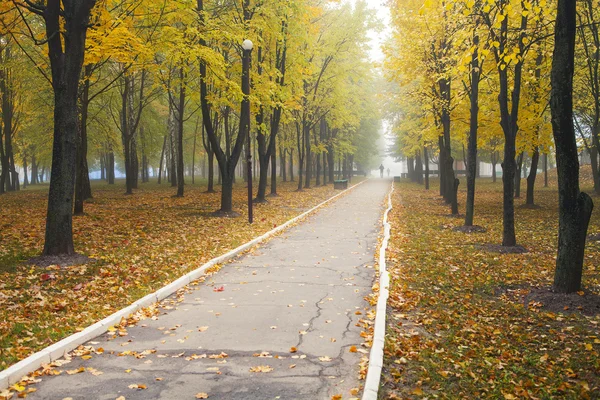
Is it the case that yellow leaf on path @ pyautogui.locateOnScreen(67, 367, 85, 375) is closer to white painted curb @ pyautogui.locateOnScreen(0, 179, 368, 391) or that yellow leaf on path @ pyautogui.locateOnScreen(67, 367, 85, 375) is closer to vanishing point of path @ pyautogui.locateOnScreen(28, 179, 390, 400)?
vanishing point of path @ pyautogui.locateOnScreen(28, 179, 390, 400)

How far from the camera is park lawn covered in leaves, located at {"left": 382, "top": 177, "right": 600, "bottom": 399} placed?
4660mm

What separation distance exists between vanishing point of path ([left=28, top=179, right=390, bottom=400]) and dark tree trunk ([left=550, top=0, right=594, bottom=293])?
3.17 meters

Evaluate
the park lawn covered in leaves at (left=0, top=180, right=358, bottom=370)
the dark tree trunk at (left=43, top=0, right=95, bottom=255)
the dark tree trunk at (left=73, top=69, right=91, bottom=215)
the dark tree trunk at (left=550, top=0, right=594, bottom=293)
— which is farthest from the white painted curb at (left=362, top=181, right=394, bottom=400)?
the dark tree trunk at (left=73, top=69, right=91, bottom=215)

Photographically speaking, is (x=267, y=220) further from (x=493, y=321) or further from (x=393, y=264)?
(x=493, y=321)

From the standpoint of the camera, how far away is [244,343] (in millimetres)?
5688

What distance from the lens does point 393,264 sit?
10.2 m

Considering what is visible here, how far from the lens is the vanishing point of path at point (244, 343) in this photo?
4.51 metres

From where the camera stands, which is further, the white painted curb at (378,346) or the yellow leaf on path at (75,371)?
the yellow leaf on path at (75,371)

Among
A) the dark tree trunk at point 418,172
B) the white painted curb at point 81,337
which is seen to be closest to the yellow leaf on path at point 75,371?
the white painted curb at point 81,337

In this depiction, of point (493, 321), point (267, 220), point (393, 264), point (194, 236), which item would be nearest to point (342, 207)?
point (267, 220)

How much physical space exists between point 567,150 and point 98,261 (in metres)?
8.56

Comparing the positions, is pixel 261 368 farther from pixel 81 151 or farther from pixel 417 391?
pixel 81 151

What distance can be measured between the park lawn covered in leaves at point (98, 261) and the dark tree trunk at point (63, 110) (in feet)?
3.05

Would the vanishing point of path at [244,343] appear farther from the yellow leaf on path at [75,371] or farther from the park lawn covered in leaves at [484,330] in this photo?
the park lawn covered in leaves at [484,330]
